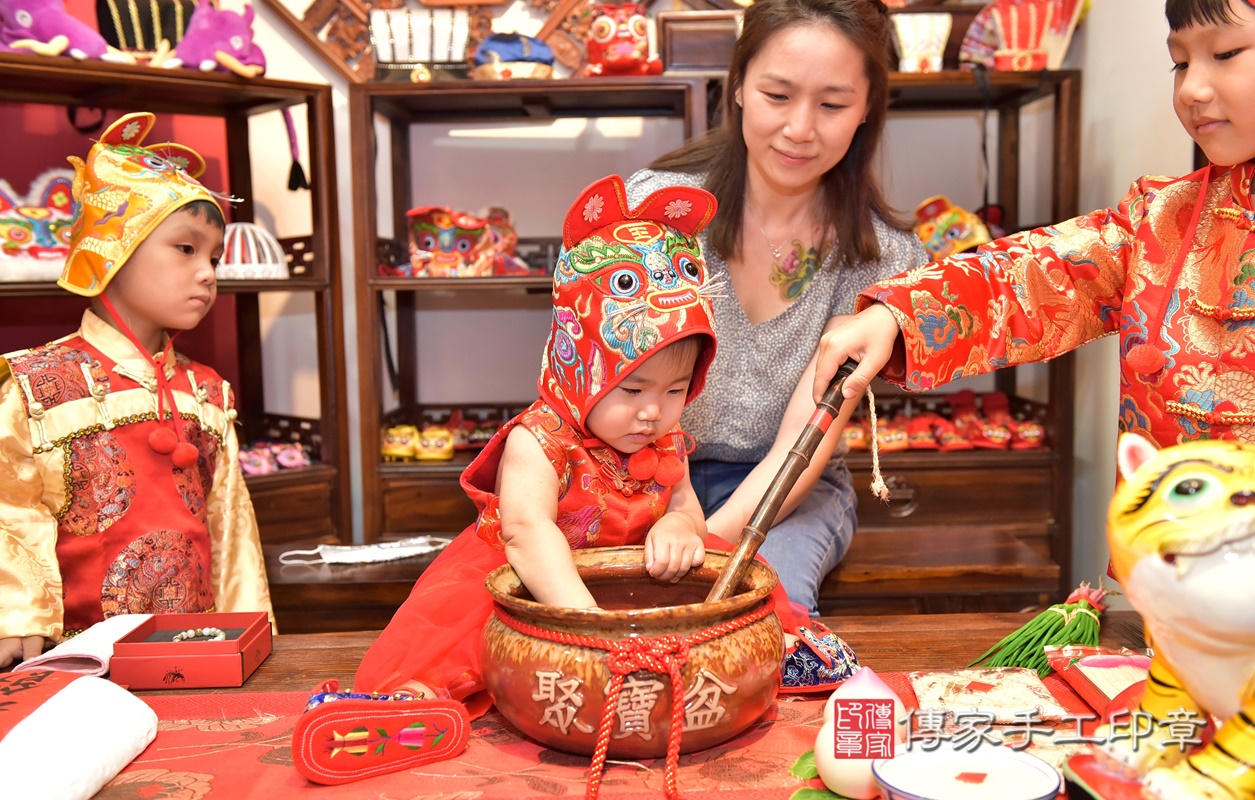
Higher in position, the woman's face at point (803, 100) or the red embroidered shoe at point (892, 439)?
the woman's face at point (803, 100)

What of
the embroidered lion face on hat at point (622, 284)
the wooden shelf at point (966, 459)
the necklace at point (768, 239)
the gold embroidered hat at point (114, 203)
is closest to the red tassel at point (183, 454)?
the gold embroidered hat at point (114, 203)

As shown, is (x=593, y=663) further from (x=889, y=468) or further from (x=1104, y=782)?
(x=889, y=468)

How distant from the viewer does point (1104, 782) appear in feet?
2.16

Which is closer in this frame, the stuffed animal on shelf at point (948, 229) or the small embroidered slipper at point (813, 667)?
the small embroidered slipper at point (813, 667)

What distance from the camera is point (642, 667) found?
2.57 ft

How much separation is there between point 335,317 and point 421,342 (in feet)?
1.60

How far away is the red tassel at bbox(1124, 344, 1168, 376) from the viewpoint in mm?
1089

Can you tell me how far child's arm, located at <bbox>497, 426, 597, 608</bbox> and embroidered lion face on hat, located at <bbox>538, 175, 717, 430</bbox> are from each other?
8 centimetres

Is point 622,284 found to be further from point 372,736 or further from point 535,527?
point 372,736

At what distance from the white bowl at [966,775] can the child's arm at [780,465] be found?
79 centimetres

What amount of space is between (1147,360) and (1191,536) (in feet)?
1.95

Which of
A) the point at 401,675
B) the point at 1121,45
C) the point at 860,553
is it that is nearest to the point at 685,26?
the point at 1121,45

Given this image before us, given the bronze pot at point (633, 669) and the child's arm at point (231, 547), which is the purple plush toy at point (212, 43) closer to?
the child's arm at point (231, 547)

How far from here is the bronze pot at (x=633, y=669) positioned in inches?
31.2
